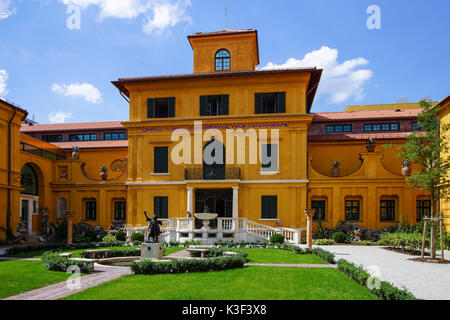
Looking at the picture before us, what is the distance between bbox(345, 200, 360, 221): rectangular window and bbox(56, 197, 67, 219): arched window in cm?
2353

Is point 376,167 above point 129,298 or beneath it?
above

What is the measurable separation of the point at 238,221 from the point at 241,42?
1483 centimetres

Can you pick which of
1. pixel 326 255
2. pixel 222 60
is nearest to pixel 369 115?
pixel 222 60

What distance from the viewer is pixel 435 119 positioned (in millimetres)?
18750

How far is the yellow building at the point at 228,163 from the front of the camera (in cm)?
2766

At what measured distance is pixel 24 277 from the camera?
38.8ft

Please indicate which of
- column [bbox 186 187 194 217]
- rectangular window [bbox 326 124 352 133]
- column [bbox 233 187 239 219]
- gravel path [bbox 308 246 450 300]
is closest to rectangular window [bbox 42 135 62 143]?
column [bbox 186 187 194 217]

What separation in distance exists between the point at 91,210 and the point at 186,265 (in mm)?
21690

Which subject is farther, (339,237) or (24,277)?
(339,237)

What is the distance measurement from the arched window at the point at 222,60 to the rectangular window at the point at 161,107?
489cm

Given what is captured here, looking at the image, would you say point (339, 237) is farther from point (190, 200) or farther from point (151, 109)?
point (151, 109)

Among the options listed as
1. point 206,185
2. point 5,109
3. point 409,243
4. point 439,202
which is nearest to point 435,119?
point 409,243

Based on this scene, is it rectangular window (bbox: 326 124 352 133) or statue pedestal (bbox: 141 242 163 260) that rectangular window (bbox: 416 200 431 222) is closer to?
rectangular window (bbox: 326 124 352 133)
